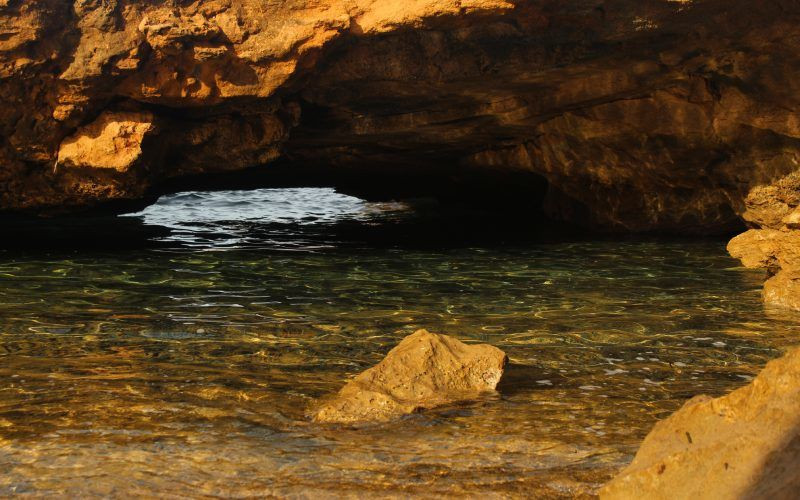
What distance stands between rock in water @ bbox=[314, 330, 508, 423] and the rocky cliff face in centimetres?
415

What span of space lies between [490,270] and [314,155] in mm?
4614

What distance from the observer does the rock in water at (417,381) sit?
398cm

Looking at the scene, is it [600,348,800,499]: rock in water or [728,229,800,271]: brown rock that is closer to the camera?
[600,348,800,499]: rock in water

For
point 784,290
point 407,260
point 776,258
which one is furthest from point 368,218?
point 784,290

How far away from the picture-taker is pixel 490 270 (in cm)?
910

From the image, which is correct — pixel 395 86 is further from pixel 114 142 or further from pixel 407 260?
pixel 114 142

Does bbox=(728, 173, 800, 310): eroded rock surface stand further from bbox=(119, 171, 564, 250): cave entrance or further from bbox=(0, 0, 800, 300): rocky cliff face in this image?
bbox=(119, 171, 564, 250): cave entrance

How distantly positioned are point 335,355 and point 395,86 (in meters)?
5.01

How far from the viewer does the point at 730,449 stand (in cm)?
248

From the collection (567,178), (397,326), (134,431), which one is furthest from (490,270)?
(134,431)

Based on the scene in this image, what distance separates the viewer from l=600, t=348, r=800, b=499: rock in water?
2.34 metres

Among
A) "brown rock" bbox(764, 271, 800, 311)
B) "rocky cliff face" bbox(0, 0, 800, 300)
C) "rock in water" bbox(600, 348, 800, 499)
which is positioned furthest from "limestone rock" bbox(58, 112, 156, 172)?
"rock in water" bbox(600, 348, 800, 499)

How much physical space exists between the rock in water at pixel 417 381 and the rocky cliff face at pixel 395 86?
4.15 meters

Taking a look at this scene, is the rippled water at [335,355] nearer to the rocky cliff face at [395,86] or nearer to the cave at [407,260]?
the cave at [407,260]
